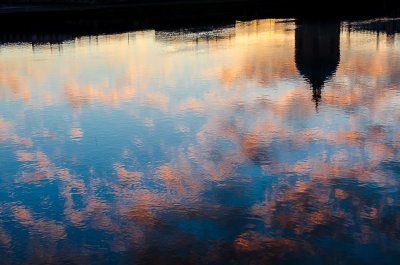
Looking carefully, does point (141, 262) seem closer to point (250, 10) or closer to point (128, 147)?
point (128, 147)

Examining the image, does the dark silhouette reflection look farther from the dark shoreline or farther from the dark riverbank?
the dark riverbank

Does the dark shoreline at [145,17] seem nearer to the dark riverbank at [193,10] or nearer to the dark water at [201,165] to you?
the dark riverbank at [193,10]

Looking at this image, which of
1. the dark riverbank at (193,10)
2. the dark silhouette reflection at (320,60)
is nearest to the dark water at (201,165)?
the dark silhouette reflection at (320,60)

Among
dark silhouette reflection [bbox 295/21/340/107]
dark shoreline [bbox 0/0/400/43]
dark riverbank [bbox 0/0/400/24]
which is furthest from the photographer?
dark riverbank [bbox 0/0/400/24]

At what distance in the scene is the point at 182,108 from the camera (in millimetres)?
20469

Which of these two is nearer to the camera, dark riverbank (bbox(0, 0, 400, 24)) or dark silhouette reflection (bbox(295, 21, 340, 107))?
dark silhouette reflection (bbox(295, 21, 340, 107))

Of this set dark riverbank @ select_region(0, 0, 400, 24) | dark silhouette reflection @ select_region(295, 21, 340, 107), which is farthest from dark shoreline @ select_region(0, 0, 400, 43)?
dark silhouette reflection @ select_region(295, 21, 340, 107)

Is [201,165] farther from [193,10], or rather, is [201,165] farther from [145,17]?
[193,10]

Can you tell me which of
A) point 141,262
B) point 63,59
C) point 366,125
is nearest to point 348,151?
point 366,125

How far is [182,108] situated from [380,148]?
7464 millimetres

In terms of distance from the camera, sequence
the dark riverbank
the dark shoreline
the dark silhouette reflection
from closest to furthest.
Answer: the dark silhouette reflection, the dark shoreline, the dark riverbank

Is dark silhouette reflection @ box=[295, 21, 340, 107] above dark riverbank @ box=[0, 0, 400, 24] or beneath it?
beneath

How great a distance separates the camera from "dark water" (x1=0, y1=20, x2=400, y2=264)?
33.2ft

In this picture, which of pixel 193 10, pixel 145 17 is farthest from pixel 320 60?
pixel 193 10
